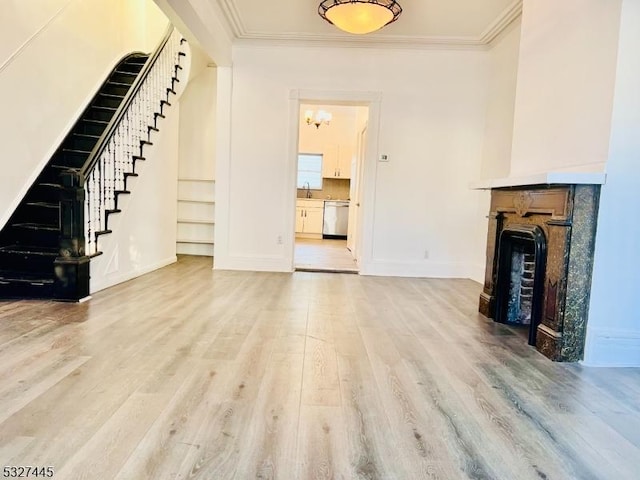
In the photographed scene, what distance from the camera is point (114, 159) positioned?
13.2ft

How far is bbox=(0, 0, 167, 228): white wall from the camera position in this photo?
3.59 meters

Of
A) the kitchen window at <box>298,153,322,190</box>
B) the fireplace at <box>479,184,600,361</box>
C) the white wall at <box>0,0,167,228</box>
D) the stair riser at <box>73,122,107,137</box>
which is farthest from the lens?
the kitchen window at <box>298,153,322,190</box>

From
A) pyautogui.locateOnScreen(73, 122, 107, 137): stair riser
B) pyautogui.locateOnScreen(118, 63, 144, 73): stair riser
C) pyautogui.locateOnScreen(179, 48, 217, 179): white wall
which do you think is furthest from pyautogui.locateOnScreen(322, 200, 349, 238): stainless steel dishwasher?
pyautogui.locateOnScreen(73, 122, 107, 137): stair riser

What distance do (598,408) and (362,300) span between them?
2212 millimetres

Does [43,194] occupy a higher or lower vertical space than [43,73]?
lower

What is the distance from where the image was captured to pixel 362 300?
3.89m

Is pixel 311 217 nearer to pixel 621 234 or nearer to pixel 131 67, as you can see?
pixel 131 67

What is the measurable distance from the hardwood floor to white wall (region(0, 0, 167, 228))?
Result: 1484 mm

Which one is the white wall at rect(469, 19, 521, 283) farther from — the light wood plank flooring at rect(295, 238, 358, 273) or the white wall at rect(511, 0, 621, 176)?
the light wood plank flooring at rect(295, 238, 358, 273)

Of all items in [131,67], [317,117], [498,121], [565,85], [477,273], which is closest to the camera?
[565,85]

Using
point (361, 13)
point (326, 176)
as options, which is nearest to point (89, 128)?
point (361, 13)

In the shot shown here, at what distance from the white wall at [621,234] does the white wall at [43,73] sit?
471 centimetres

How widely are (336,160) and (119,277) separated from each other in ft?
25.3

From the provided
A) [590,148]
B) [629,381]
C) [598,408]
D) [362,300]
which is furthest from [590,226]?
[362,300]
